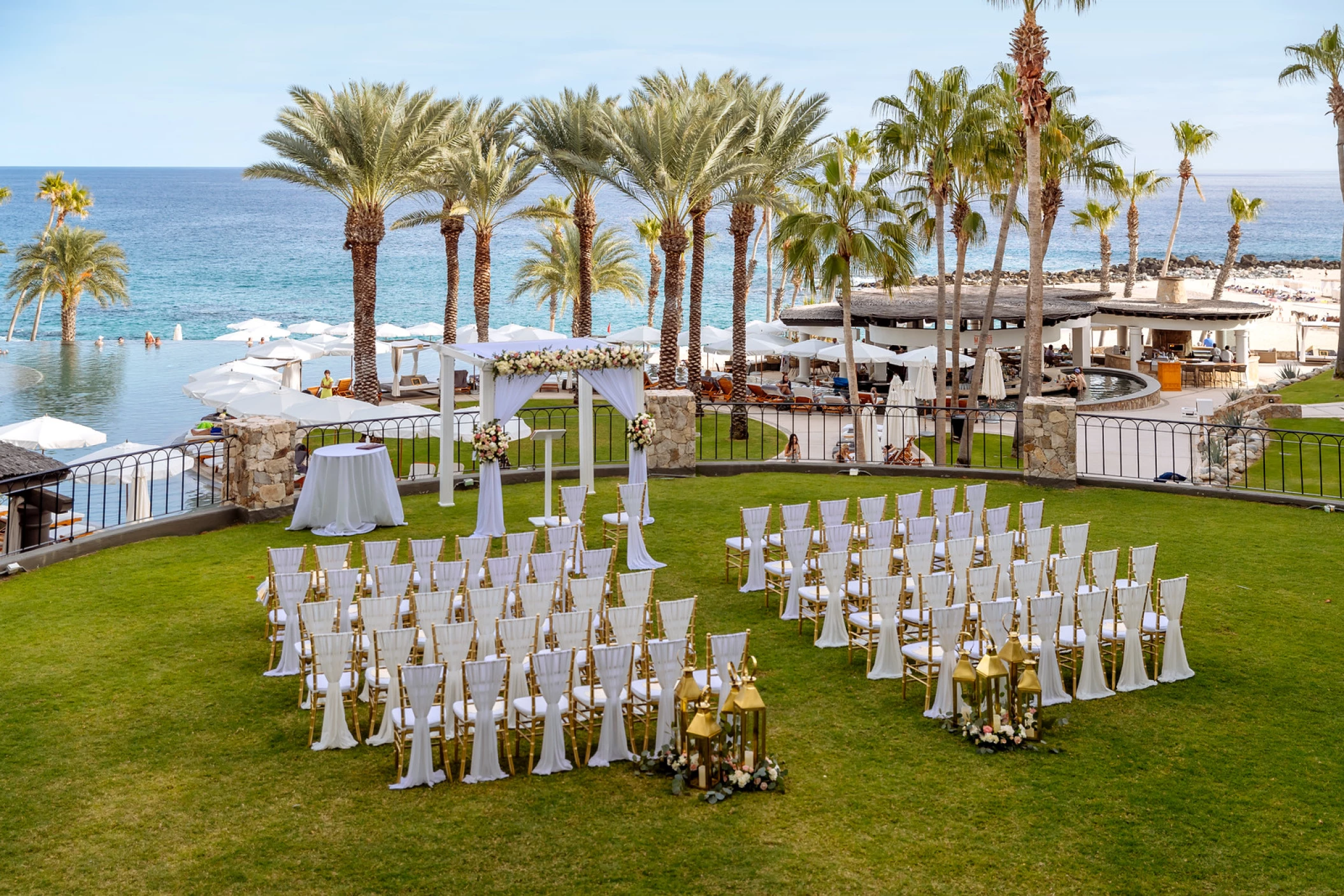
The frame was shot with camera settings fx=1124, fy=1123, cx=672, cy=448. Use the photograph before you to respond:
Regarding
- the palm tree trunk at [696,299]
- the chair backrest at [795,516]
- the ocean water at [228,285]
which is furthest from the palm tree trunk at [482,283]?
the chair backrest at [795,516]

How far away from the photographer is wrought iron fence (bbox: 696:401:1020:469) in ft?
Result: 71.9

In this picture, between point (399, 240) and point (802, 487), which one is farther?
point (399, 240)

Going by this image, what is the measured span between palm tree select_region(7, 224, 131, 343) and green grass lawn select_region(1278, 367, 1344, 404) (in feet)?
168

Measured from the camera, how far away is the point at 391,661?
8.42 metres

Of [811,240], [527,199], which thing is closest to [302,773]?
[811,240]

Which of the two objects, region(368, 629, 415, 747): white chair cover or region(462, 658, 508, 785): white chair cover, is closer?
region(462, 658, 508, 785): white chair cover

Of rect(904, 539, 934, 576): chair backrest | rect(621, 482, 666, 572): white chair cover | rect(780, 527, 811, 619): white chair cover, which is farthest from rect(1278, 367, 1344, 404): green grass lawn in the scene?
rect(780, 527, 811, 619): white chair cover

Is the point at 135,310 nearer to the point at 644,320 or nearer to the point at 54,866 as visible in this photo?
the point at 644,320

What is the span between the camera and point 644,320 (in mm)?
110500

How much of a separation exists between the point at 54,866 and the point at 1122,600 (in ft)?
26.8

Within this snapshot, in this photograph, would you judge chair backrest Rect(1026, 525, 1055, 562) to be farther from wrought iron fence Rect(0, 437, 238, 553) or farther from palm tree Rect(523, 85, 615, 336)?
palm tree Rect(523, 85, 615, 336)

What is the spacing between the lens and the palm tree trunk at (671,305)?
89.0 feet

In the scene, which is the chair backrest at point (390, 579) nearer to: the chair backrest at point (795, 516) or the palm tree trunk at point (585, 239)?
the chair backrest at point (795, 516)

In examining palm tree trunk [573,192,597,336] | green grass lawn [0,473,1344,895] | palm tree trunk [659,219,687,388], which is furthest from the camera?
palm tree trunk [573,192,597,336]
